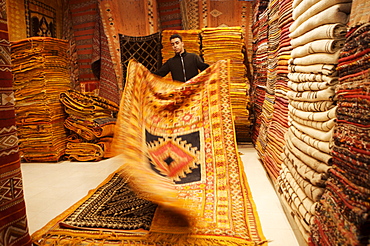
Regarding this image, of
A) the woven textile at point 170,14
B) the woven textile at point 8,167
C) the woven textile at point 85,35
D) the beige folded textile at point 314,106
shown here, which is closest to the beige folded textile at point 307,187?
the beige folded textile at point 314,106

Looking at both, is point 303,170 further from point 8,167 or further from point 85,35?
point 85,35

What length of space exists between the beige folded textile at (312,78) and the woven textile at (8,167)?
1.82m

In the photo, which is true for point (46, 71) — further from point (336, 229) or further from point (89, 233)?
point (336, 229)

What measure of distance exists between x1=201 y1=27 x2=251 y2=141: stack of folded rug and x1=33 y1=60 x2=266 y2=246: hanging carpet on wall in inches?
70.1

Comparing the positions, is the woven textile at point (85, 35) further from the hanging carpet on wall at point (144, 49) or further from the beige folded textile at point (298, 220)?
the beige folded textile at point (298, 220)

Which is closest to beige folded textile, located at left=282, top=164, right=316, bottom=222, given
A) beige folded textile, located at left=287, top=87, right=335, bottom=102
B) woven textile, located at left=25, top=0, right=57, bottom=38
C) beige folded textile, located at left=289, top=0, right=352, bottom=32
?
beige folded textile, located at left=287, top=87, right=335, bottom=102

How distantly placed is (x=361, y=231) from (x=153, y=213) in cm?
150

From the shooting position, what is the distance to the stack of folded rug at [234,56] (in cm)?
482

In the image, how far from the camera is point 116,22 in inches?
207

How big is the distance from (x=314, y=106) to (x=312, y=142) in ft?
0.73

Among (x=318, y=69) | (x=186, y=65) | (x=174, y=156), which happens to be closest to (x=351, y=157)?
(x=318, y=69)

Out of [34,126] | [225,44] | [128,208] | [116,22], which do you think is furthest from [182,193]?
[116,22]

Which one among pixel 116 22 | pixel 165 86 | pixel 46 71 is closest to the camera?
pixel 165 86

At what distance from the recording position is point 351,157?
1164 mm
